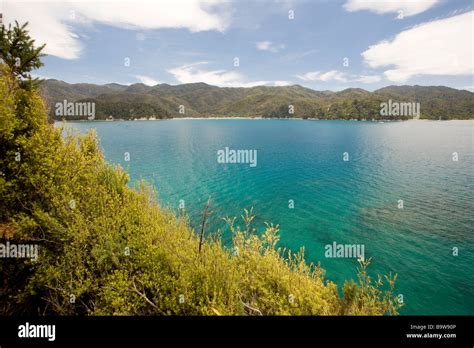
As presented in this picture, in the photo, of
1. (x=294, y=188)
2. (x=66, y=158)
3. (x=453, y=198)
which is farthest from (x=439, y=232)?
(x=66, y=158)

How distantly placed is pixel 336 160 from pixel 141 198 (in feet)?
173

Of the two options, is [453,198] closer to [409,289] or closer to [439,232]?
[439,232]

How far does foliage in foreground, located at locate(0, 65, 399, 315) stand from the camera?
7238 mm

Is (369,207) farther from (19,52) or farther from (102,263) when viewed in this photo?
(19,52)

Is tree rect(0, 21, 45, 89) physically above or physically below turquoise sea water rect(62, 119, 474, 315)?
above

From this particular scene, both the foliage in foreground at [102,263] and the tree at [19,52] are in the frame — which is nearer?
the foliage in foreground at [102,263]

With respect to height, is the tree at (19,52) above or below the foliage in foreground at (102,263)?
above

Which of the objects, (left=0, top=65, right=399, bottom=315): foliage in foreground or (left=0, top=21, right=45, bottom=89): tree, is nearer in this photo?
(left=0, top=65, right=399, bottom=315): foliage in foreground

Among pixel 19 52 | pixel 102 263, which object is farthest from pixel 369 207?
pixel 19 52

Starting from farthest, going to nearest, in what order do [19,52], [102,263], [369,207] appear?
[369,207] < [19,52] < [102,263]

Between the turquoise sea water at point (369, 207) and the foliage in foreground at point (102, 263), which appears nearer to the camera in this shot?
the foliage in foreground at point (102, 263)

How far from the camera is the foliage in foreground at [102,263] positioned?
23.7 ft

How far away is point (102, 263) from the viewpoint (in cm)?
830

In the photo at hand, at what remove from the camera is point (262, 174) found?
4472 centimetres
